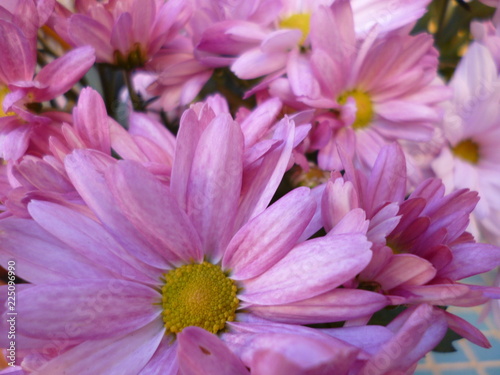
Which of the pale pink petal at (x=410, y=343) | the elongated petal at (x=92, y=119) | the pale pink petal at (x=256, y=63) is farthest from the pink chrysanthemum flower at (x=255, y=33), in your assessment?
the pale pink petal at (x=410, y=343)

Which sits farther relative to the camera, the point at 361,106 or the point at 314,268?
the point at 361,106

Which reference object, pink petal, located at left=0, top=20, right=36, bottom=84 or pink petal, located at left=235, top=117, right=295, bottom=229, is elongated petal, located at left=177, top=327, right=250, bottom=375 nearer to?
pink petal, located at left=235, top=117, right=295, bottom=229

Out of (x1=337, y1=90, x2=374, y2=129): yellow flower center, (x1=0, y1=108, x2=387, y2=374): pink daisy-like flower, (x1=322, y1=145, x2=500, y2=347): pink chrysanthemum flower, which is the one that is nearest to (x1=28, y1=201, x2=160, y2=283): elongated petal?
(x1=0, y1=108, x2=387, y2=374): pink daisy-like flower

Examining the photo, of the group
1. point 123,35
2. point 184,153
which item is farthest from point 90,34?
point 184,153

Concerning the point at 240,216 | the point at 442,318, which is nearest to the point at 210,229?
the point at 240,216

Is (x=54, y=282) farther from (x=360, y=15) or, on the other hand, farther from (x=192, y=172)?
(x=360, y=15)

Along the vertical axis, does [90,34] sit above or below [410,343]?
above

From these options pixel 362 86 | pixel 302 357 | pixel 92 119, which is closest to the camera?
pixel 302 357

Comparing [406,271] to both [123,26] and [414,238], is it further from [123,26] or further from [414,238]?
[123,26]

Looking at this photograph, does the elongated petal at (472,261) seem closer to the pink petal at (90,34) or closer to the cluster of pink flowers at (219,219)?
the cluster of pink flowers at (219,219)
